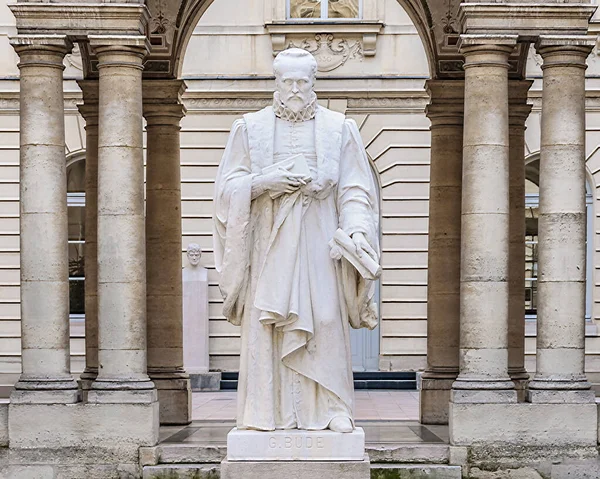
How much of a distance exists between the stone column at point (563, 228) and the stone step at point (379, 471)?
55.5 inches

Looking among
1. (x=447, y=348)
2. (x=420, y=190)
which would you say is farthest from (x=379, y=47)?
(x=447, y=348)

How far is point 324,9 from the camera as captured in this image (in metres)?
30.1

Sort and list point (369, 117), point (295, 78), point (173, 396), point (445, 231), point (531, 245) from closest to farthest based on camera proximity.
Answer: point (295, 78)
point (173, 396)
point (445, 231)
point (369, 117)
point (531, 245)

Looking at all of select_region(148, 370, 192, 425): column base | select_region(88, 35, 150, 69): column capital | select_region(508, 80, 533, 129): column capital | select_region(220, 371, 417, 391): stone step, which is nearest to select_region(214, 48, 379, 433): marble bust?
select_region(88, 35, 150, 69): column capital

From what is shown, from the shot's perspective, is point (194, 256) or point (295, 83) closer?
point (295, 83)

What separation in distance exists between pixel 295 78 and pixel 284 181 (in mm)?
859

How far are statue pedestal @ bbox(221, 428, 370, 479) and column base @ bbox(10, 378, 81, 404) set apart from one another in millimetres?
6222

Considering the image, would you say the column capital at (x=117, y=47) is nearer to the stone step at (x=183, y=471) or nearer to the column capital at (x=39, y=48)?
the column capital at (x=39, y=48)

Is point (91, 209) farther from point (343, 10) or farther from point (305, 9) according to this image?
point (343, 10)

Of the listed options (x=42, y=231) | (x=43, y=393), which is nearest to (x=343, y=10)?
(x=42, y=231)

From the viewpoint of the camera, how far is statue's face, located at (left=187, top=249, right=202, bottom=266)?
2909 cm

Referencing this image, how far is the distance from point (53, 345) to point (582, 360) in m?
6.31

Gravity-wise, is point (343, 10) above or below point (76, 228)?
above

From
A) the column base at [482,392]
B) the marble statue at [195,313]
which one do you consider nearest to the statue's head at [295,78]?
the column base at [482,392]
